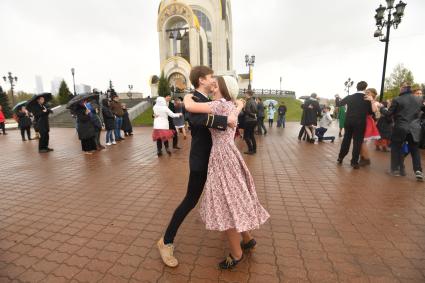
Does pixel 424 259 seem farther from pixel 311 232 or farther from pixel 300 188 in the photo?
pixel 300 188

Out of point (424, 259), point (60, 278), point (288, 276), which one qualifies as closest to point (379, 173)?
point (424, 259)

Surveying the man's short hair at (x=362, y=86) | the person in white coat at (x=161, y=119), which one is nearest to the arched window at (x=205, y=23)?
the person in white coat at (x=161, y=119)

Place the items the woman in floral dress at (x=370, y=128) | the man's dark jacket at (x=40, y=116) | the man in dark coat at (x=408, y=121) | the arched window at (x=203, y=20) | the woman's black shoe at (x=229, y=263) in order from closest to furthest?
the woman's black shoe at (x=229, y=263) < the man in dark coat at (x=408, y=121) < the woman in floral dress at (x=370, y=128) < the man's dark jacket at (x=40, y=116) < the arched window at (x=203, y=20)

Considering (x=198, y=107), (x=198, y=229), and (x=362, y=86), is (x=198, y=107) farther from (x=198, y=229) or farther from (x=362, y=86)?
(x=362, y=86)

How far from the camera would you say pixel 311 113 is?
10023 millimetres

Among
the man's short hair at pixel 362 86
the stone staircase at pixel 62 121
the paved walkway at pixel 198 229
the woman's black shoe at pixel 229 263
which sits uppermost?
the man's short hair at pixel 362 86

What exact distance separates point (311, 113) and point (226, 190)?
8790mm

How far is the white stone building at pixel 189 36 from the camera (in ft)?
126

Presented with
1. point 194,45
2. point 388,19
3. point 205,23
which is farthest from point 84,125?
point 205,23

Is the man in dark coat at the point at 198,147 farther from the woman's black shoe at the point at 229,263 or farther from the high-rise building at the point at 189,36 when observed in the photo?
the high-rise building at the point at 189,36

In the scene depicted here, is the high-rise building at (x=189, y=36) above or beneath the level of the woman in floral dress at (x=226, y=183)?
above

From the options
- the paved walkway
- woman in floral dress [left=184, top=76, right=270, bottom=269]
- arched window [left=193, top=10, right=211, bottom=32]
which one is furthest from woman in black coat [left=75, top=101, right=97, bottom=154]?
arched window [left=193, top=10, right=211, bottom=32]

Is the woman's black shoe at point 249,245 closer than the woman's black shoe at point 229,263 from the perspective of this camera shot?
No

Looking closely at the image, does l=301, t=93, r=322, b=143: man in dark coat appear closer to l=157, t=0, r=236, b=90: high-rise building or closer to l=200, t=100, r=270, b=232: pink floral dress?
l=200, t=100, r=270, b=232: pink floral dress
